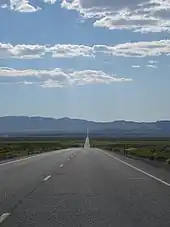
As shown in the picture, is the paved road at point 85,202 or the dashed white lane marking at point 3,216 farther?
the dashed white lane marking at point 3,216

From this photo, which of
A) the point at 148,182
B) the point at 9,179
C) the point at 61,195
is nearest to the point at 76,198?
the point at 61,195

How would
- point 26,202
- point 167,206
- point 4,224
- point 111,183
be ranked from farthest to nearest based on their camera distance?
1. point 111,183
2. point 26,202
3. point 167,206
4. point 4,224

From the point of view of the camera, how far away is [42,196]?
15.7m

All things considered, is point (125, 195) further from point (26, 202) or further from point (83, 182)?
point (83, 182)

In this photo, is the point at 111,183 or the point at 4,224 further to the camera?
the point at 111,183

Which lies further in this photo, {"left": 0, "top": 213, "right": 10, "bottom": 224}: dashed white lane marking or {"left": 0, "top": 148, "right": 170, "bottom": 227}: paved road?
{"left": 0, "top": 213, "right": 10, "bottom": 224}: dashed white lane marking

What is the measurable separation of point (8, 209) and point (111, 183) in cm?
764

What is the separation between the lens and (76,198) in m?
15.1

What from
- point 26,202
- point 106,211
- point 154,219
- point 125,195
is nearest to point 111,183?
point 125,195

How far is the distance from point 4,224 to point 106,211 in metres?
2.69

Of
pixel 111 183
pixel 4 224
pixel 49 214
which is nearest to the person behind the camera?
pixel 4 224

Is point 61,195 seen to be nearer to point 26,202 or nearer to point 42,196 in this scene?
point 42,196

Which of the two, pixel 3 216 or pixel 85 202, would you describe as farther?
pixel 85 202

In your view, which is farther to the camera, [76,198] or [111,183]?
[111,183]
